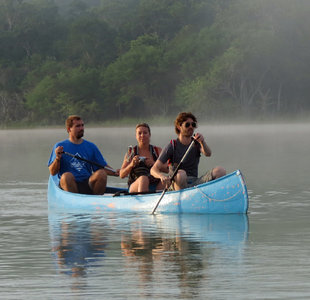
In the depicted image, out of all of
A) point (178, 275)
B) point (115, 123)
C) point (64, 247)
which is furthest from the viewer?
point (115, 123)

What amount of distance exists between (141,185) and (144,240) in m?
2.38

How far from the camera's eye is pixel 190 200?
35.7 feet

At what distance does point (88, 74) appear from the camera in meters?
75.2

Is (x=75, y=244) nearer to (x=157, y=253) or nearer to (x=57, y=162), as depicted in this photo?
(x=157, y=253)

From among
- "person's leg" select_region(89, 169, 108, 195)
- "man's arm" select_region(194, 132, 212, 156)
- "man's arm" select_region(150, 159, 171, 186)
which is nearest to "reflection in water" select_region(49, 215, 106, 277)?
"person's leg" select_region(89, 169, 108, 195)

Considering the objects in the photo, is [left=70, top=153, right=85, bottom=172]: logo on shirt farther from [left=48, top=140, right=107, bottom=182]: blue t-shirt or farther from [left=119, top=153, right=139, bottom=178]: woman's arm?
[left=119, top=153, right=139, bottom=178]: woman's arm

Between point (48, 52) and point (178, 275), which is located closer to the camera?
point (178, 275)

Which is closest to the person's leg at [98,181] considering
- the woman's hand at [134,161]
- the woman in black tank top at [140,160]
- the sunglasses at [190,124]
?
the woman in black tank top at [140,160]

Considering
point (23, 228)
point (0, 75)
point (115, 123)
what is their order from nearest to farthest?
1. point (23, 228)
2. point (115, 123)
3. point (0, 75)

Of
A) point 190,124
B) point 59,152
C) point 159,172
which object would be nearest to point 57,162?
point 59,152

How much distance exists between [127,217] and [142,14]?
80964 mm

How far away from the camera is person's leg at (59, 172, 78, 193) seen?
11.8m

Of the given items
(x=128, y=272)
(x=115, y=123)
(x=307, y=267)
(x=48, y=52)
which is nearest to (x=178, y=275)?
(x=128, y=272)

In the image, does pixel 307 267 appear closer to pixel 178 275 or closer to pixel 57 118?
pixel 178 275
